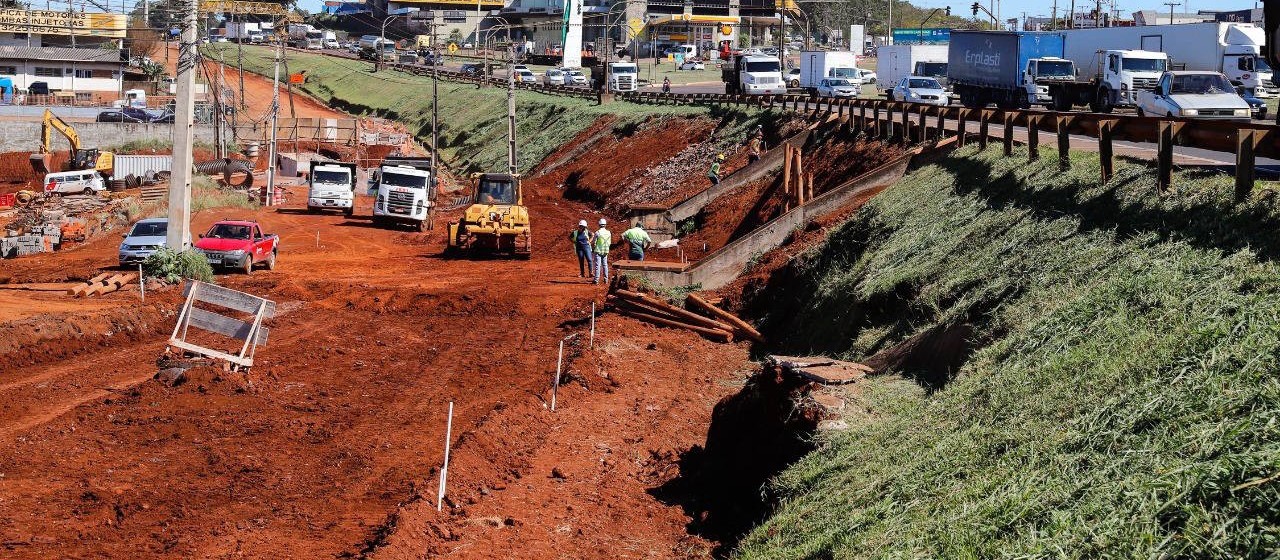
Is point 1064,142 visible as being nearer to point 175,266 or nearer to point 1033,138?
point 1033,138

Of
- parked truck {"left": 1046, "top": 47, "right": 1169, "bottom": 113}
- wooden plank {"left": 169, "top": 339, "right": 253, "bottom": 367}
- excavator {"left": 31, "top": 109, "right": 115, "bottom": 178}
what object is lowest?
wooden plank {"left": 169, "top": 339, "right": 253, "bottom": 367}

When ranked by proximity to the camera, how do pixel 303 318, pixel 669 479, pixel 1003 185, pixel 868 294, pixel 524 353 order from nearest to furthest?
pixel 669 479, pixel 868 294, pixel 1003 185, pixel 524 353, pixel 303 318

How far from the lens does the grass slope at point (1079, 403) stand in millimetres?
8492

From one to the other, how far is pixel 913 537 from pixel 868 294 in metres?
10.3

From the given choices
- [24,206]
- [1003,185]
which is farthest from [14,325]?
[24,206]

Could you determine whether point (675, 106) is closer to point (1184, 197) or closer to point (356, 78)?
point (1184, 197)

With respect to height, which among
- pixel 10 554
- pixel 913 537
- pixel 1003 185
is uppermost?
pixel 1003 185

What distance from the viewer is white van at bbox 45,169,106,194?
186ft

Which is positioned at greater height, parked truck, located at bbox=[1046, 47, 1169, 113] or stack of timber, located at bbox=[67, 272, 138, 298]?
parked truck, located at bbox=[1046, 47, 1169, 113]

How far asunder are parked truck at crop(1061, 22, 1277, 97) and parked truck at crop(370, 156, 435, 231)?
102 feet

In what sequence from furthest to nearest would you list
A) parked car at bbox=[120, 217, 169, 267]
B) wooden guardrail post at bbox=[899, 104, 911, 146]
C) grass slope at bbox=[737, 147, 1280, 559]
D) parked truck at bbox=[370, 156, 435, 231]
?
parked truck at bbox=[370, 156, 435, 231] < parked car at bbox=[120, 217, 169, 267] < wooden guardrail post at bbox=[899, 104, 911, 146] < grass slope at bbox=[737, 147, 1280, 559]

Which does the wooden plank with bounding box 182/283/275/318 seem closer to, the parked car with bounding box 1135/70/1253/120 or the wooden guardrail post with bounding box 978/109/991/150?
the wooden guardrail post with bounding box 978/109/991/150

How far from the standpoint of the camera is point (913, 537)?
9.85m

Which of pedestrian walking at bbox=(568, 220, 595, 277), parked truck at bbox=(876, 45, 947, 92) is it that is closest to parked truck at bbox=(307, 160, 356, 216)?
pedestrian walking at bbox=(568, 220, 595, 277)
